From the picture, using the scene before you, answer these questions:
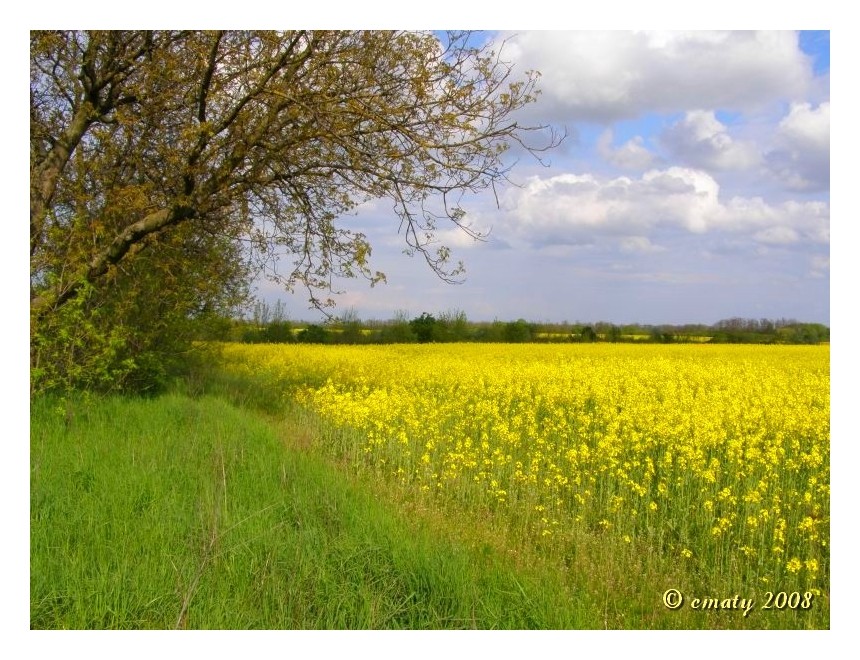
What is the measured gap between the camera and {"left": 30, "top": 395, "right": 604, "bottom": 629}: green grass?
3.89 m

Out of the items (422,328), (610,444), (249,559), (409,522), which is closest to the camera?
(249,559)

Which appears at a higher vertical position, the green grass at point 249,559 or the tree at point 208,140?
the tree at point 208,140

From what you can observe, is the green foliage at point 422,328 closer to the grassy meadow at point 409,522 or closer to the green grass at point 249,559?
the grassy meadow at point 409,522

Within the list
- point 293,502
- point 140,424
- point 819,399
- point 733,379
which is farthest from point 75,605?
point 733,379

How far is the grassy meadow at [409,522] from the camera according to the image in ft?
13.0

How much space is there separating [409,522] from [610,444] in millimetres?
3318

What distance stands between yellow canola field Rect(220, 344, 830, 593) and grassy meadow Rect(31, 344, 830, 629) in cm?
5

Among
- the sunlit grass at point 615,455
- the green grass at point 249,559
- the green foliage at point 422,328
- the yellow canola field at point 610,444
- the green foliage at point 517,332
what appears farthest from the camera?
the green foliage at point 517,332

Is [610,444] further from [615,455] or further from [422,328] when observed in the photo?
[422,328]

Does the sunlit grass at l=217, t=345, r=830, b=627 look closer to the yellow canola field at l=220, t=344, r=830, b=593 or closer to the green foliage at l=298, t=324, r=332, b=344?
the yellow canola field at l=220, t=344, r=830, b=593

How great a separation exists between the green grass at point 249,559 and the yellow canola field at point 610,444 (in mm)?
962

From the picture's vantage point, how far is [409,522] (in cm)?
516

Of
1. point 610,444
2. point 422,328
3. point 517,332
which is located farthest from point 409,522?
point 517,332

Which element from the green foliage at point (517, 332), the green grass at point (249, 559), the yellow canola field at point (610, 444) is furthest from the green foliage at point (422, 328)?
the green grass at point (249, 559)
